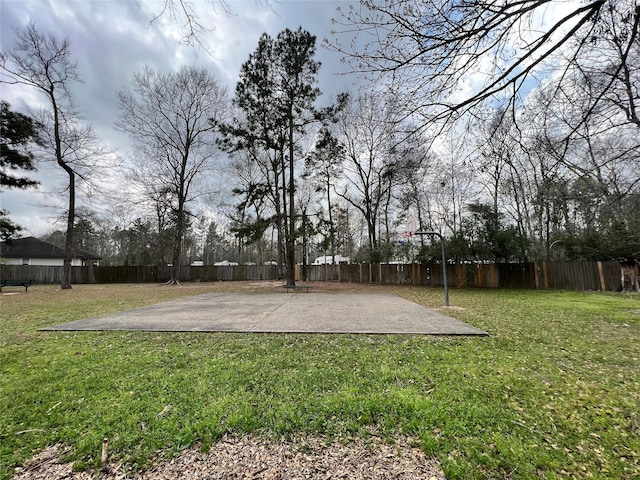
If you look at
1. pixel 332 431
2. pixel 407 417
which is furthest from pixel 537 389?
pixel 332 431

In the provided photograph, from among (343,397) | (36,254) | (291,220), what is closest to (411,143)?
(343,397)

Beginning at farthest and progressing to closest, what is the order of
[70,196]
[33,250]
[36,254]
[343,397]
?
[33,250] < [36,254] < [70,196] < [343,397]

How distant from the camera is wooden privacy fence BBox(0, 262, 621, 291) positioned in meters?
12.6

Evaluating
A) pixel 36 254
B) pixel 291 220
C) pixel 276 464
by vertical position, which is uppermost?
pixel 291 220

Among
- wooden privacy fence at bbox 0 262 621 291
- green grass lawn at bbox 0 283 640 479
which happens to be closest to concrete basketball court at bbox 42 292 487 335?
green grass lawn at bbox 0 283 640 479

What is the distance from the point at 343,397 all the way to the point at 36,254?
122ft

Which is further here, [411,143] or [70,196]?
[70,196]

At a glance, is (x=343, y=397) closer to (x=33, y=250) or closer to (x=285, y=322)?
(x=285, y=322)

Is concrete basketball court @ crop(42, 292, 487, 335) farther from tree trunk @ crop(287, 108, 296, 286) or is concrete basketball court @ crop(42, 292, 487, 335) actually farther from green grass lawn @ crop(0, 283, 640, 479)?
tree trunk @ crop(287, 108, 296, 286)

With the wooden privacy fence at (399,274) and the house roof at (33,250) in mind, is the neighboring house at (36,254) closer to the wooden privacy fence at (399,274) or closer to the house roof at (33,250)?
the house roof at (33,250)

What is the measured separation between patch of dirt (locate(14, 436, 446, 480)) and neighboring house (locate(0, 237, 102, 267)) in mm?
32377

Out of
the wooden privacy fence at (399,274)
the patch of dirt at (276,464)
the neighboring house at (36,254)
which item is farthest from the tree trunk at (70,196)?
the patch of dirt at (276,464)

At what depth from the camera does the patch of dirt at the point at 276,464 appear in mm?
1602

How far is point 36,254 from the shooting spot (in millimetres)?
26703
